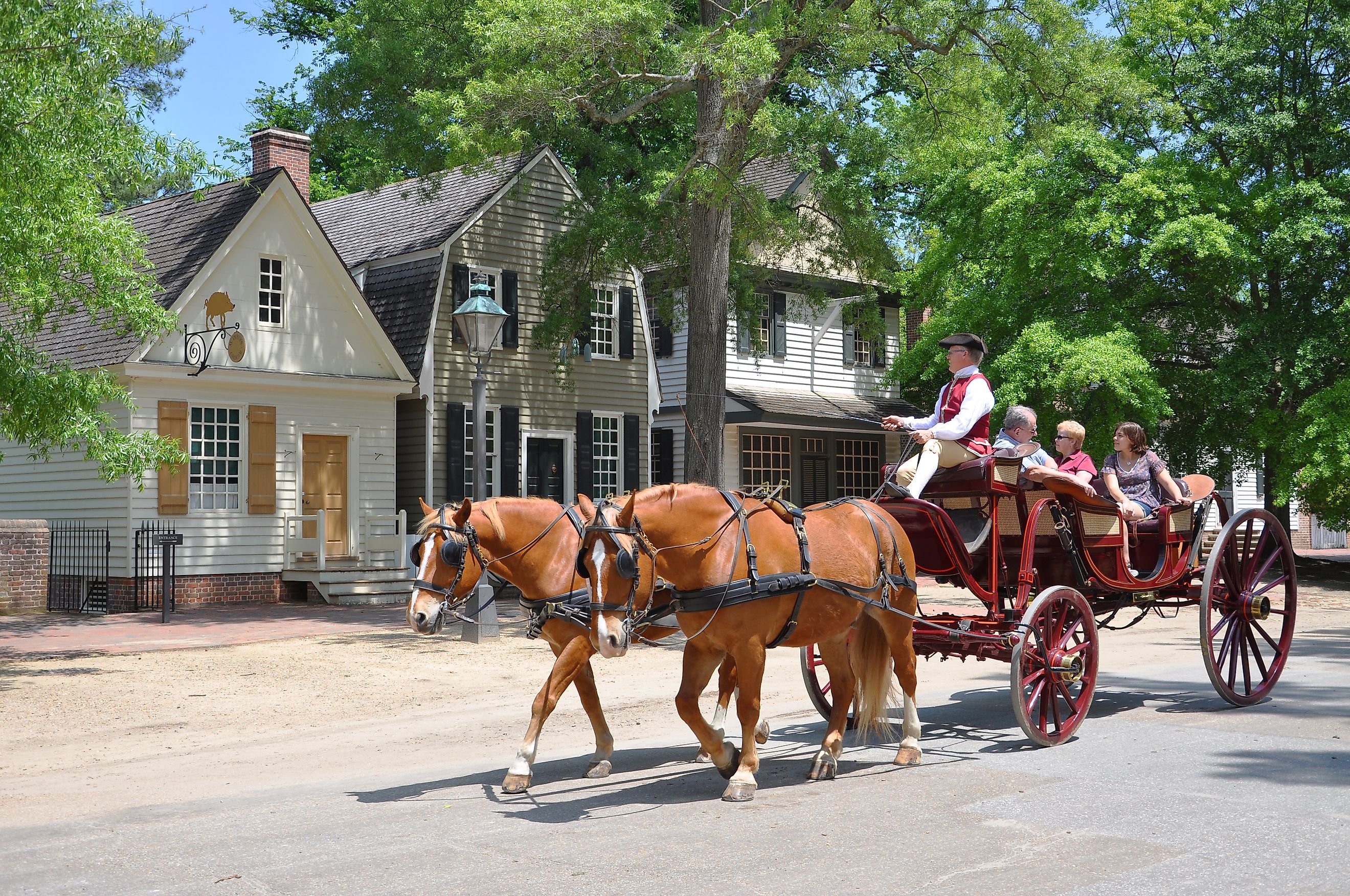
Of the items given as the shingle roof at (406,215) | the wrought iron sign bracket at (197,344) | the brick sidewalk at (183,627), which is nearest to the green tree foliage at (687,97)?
the shingle roof at (406,215)

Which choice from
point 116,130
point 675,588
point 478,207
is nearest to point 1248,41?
point 478,207

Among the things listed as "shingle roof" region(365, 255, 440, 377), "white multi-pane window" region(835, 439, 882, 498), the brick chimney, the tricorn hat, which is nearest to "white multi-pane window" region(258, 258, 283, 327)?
"shingle roof" region(365, 255, 440, 377)

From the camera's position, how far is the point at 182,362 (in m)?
20.9

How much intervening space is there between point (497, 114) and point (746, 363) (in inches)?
516

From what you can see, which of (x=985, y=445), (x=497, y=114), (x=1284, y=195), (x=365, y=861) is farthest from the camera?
(x=1284, y=195)

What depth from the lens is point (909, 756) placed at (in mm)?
8070

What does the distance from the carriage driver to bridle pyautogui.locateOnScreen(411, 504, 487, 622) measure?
2853mm

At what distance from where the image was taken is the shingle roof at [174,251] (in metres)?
20.8

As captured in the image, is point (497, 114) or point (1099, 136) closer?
point (497, 114)

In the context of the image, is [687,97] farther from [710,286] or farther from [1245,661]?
[1245,661]

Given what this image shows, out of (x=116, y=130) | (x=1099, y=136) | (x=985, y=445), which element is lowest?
(x=985, y=445)

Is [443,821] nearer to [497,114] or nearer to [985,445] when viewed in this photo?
[985,445]

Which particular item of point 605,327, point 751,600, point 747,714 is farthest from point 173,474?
point 747,714

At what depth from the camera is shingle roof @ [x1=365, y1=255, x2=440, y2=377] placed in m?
24.2
